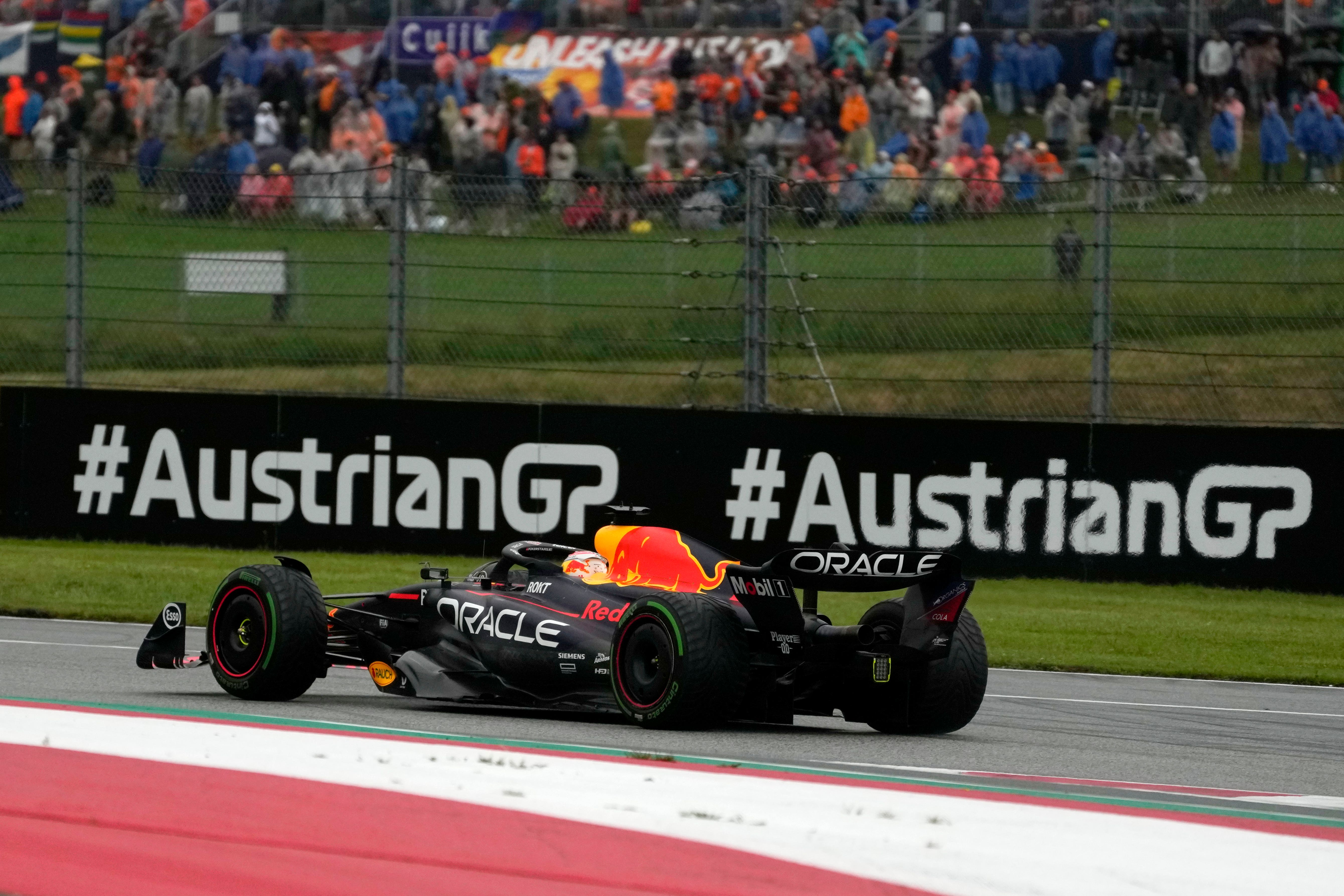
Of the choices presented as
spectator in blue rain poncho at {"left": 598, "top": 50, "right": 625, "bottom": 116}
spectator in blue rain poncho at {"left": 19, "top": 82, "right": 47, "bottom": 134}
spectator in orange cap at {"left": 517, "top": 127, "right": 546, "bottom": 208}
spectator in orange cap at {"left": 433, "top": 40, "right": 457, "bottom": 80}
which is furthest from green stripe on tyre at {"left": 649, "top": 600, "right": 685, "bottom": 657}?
spectator in blue rain poncho at {"left": 19, "top": 82, "right": 47, "bottom": 134}

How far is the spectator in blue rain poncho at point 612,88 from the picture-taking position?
1128 inches

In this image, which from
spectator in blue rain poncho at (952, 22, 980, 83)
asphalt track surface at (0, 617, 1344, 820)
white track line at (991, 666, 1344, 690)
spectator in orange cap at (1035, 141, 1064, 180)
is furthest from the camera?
spectator in blue rain poncho at (952, 22, 980, 83)

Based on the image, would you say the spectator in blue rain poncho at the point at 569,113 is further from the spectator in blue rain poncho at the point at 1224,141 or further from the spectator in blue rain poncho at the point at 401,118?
the spectator in blue rain poncho at the point at 1224,141

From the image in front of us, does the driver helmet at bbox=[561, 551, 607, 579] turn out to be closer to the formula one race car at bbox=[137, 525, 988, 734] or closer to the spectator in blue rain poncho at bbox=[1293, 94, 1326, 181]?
the formula one race car at bbox=[137, 525, 988, 734]

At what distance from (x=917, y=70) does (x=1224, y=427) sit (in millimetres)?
13448

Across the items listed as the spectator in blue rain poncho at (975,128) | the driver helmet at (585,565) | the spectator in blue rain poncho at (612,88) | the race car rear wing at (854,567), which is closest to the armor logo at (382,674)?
the driver helmet at (585,565)

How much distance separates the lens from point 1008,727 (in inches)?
348

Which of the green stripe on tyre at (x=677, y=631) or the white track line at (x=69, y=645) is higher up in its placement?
the green stripe on tyre at (x=677, y=631)

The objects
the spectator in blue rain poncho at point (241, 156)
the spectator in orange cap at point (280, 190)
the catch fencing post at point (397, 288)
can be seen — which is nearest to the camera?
the catch fencing post at point (397, 288)

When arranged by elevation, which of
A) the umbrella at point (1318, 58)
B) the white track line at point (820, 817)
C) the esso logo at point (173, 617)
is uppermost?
the umbrella at point (1318, 58)

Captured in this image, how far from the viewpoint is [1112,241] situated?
1476 centimetres

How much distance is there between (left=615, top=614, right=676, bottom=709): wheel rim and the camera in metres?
7.79

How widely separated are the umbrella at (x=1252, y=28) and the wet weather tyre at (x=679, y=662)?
761 inches

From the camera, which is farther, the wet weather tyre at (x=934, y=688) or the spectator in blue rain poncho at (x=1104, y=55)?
the spectator in blue rain poncho at (x=1104, y=55)
